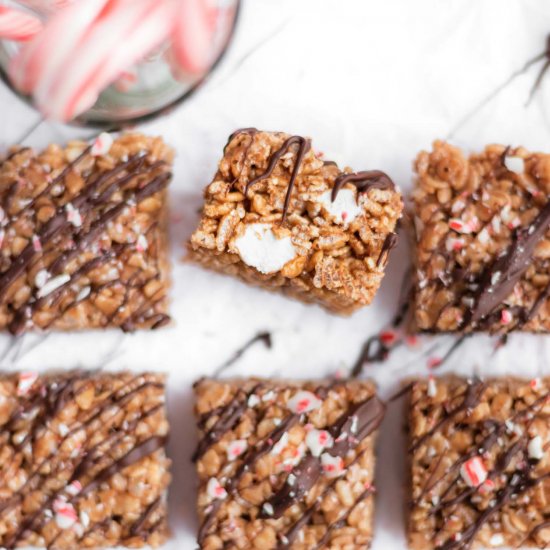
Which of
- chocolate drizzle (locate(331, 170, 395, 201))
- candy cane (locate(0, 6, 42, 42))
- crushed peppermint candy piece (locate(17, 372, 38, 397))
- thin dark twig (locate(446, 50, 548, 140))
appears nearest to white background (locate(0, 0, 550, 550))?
thin dark twig (locate(446, 50, 548, 140))

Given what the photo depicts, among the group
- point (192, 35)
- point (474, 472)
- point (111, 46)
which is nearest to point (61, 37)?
point (111, 46)

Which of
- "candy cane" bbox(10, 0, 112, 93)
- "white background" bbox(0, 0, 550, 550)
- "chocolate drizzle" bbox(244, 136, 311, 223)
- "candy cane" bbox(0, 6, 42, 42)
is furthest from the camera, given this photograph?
"white background" bbox(0, 0, 550, 550)

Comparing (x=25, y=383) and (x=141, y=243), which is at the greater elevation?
(x=141, y=243)

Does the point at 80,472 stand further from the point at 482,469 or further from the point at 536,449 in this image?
the point at 536,449

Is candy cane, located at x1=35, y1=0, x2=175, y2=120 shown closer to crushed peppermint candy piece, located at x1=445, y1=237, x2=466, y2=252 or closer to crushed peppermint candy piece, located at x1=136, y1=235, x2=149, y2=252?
crushed peppermint candy piece, located at x1=136, y1=235, x2=149, y2=252

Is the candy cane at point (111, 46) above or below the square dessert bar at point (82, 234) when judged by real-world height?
above

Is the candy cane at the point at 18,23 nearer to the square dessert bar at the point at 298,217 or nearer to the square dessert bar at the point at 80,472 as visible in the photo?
the square dessert bar at the point at 298,217

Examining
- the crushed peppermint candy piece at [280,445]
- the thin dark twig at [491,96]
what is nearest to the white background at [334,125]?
the thin dark twig at [491,96]
